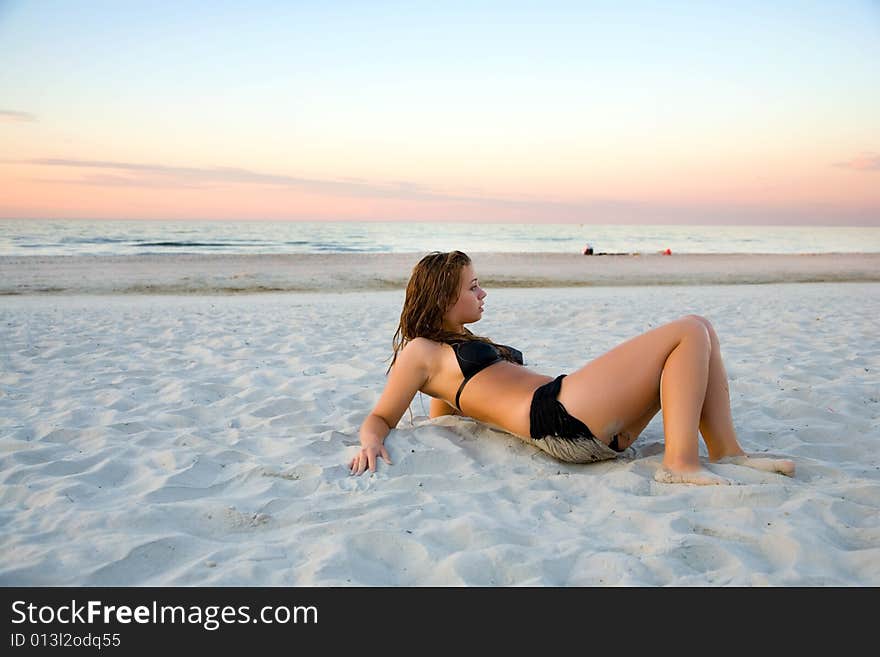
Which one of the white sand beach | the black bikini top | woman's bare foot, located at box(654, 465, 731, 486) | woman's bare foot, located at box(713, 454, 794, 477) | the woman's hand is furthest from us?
the black bikini top

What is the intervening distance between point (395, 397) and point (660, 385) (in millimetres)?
1268

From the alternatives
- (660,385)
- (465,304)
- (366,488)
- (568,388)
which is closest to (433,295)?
(465,304)

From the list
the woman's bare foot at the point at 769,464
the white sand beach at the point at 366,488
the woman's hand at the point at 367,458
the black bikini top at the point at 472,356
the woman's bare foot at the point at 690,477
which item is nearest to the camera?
the white sand beach at the point at 366,488

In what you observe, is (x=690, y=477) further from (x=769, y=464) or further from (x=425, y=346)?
(x=425, y=346)

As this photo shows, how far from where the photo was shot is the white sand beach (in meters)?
2.59

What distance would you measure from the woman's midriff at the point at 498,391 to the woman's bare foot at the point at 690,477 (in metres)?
0.65

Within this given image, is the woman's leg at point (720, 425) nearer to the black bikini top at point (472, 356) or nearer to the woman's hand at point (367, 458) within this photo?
the black bikini top at point (472, 356)

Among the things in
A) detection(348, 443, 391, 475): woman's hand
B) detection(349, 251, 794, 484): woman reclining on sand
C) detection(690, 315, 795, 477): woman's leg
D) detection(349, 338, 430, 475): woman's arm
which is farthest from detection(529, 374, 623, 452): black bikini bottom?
detection(348, 443, 391, 475): woman's hand

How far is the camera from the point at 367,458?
3527mm

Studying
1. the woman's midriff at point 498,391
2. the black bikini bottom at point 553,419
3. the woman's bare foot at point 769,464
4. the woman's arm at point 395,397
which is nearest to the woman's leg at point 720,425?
the woman's bare foot at point 769,464

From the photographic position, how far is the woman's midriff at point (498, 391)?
3555mm

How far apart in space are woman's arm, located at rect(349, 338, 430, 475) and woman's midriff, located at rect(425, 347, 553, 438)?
12 centimetres

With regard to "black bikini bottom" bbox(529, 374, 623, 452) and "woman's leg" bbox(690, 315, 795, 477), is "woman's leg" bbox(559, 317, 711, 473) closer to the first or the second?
"black bikini bottom" bbox(529, 374, 623, 452)
